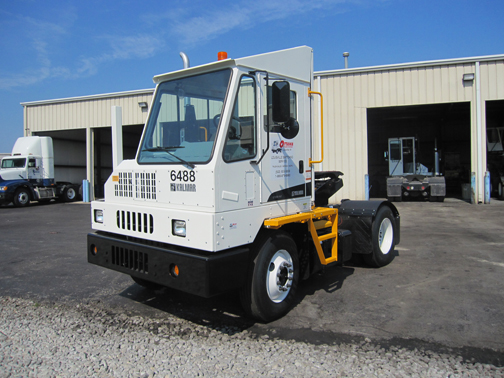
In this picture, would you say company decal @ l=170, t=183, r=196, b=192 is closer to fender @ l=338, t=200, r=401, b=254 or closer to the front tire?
fender @ l=338, t=200, r=401, b=254

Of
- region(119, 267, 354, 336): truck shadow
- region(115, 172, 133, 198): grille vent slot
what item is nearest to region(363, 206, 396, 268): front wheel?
region(119, 267, 354, 336): truck shadow

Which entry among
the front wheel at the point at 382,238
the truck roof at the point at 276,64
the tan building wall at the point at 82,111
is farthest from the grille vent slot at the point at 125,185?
the tan building wall at the point at 82,111

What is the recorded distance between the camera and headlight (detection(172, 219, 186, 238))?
11.7 ft

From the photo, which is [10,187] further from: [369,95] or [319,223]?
[319,223]

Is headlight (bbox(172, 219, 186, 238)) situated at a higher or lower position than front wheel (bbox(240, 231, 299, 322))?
higher

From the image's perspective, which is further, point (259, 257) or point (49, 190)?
point (49, 190)

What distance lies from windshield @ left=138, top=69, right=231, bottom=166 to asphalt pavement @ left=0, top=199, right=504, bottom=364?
5.84ft

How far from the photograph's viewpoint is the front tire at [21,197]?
1906 cm

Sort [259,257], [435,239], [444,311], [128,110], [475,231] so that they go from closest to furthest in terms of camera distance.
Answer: [259,257] < [444,311] < [435,239] < [475,231] < [128,110]

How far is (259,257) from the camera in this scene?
383 centimetres

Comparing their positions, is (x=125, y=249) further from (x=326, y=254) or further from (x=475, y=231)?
(x=475, y=231)

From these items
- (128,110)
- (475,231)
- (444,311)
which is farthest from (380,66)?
(444,311)

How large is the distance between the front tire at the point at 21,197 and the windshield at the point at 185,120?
18.0 metres

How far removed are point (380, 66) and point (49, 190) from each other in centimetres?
1759
